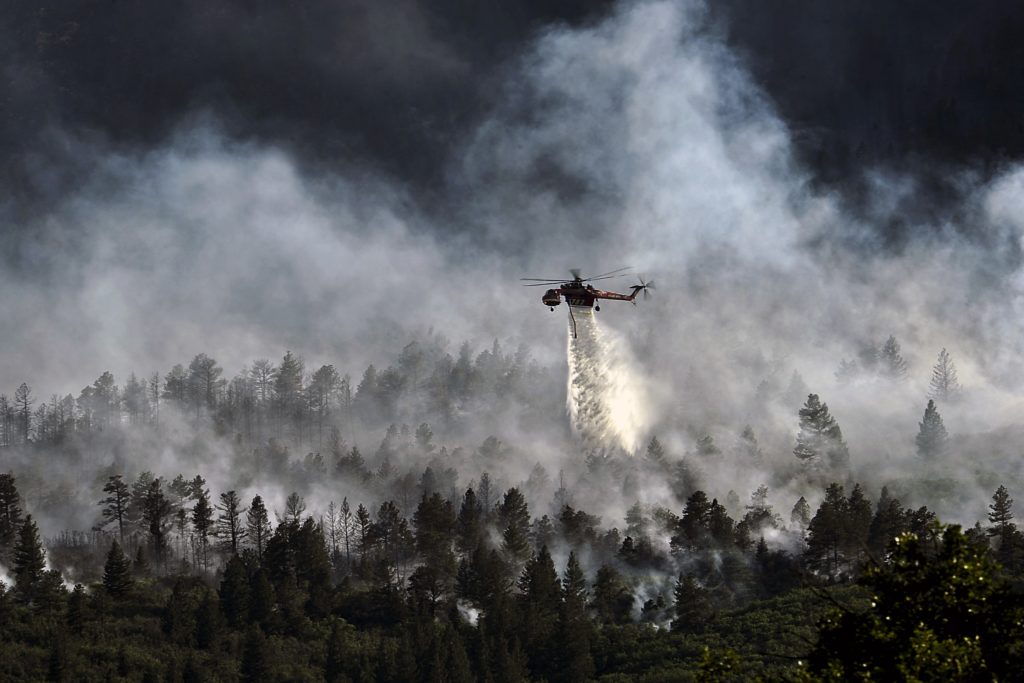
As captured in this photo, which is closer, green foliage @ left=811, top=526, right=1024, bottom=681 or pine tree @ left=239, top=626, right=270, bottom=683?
green foliage @ left=811, top=526, right=1024, bottom=681

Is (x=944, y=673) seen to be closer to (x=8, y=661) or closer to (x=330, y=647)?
(x=330, y=647)

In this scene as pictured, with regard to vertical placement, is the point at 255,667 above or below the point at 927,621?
above

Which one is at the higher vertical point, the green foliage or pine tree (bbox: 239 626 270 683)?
pine tree (bbox: 239 626 270 683)

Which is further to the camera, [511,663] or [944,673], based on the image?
[511,663]

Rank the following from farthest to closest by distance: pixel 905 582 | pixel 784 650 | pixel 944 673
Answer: pixel 784 650 < pixel 905 582 < pixel 944 673

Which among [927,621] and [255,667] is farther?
[255,667]

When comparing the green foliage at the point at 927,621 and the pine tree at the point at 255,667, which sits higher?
the pine tree at the point at 255,667

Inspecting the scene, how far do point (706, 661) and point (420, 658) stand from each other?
14730cm

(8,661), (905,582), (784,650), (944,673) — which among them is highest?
(8,661)

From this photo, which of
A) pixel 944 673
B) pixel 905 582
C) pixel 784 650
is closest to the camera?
pixel 944 673

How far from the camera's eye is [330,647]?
200 m

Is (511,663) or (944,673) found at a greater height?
(511,663)

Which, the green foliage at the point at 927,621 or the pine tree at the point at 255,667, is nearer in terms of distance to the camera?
the green foliage at the point at 927,621

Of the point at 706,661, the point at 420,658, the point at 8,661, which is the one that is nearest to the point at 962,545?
the point at 706,661
